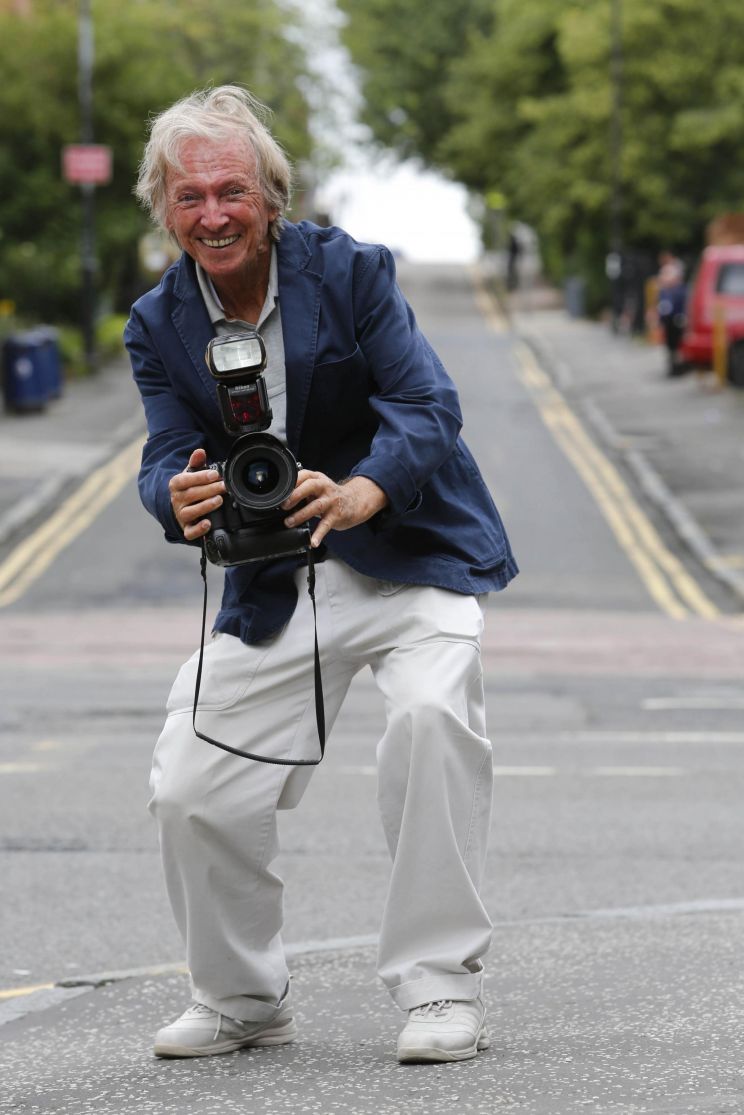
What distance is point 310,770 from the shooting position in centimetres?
420

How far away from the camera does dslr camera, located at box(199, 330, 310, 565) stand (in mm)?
3836

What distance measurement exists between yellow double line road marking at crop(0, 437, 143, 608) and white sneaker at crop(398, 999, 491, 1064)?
12.4m

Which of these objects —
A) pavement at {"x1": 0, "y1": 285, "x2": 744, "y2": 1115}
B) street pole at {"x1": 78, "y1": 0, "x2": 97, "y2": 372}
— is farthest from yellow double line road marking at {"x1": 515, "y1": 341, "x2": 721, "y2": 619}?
pavement at {"x1": 0, "y1": 285, "x2": 744, "y2": 1115}

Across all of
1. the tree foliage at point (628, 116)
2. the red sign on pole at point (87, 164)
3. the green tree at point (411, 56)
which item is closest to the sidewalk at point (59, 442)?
the red sign on pole at point (87, 164)

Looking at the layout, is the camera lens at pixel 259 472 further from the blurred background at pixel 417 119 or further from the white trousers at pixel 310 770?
the blurred background at pixel 417 119

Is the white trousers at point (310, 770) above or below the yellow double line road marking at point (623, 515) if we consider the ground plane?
above

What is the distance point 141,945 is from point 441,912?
6.67ft

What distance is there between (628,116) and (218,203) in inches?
1965

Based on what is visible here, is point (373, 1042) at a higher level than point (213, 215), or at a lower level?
lower

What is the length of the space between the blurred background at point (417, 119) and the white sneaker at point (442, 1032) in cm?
2834

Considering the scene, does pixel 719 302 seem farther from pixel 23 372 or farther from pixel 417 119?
pixel 417 119

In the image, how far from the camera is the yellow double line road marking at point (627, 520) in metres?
16.3

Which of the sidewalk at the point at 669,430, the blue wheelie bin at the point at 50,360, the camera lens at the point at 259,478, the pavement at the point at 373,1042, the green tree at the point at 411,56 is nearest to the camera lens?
the pavement at the point at 373,1042

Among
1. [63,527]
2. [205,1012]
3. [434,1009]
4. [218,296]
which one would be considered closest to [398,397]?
[218,296]
